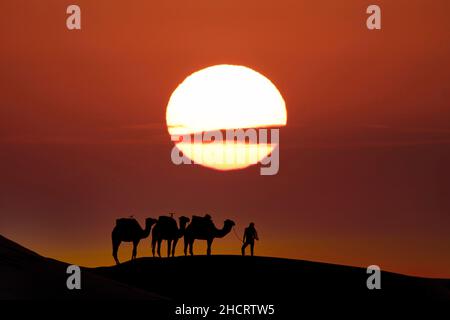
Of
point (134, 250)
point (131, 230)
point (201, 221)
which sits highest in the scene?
point (201, 221)

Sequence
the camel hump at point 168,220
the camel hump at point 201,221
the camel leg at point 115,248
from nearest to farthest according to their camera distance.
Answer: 1. the camel hump at point 201,221
2. the camel hump at point 168,220
3. the camel leg at point 115,248

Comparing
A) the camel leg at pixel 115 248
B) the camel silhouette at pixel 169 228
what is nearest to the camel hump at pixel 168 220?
the camel silhouette at pixel 169 228

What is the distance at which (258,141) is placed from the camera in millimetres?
40438

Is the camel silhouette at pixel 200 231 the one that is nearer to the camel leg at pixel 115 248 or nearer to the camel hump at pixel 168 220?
the camel hump at pixel 168 220

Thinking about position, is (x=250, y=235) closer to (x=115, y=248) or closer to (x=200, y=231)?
(x=200, y=231)

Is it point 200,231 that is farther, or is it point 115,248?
point 115,248

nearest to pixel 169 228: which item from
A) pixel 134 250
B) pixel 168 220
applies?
pixel 168 220

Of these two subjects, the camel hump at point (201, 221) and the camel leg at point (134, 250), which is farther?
the camel leg at point (134, 250)

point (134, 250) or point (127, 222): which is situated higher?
point (127, 222)

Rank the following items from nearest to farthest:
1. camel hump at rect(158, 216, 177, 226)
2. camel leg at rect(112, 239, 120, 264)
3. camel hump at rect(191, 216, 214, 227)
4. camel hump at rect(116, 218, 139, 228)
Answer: camel hump at rect(191, 216, 214, 227) → camel hump at rect(158, 216, 177, 226) → camel hump at rect(116, 218, 139, 228) → camel leg at rect(112, 239, 120, 264)

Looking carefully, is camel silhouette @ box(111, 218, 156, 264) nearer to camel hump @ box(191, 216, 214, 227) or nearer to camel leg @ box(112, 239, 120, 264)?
camel leg @ box(112, 239, 120, 264)

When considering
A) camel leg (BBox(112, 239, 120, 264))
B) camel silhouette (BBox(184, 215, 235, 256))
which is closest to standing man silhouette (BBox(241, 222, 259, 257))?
camel silhouette (BBox(184, 215, 235, 256))
